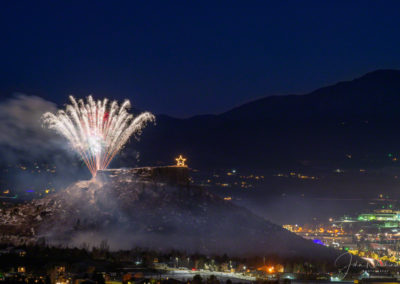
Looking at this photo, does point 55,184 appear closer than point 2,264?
No

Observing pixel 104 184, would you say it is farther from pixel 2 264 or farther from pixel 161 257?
pixel 2 264

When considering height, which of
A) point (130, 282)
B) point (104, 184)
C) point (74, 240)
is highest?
point (104, 184)

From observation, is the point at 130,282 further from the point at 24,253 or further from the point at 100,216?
the point at 100,216

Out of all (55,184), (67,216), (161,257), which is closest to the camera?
(161,257)

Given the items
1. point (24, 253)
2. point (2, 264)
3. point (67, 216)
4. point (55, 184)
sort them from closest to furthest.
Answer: point (2, 264) < point (24, 253) < point (67, 216) < point (55, 184)

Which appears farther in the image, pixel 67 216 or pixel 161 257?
pixel 67 216

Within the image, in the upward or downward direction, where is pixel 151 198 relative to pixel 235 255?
upward

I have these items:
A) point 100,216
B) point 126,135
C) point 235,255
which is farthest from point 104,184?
point 235,255

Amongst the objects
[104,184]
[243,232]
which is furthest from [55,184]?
[243,232]

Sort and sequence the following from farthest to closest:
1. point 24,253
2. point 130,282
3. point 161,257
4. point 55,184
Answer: point 55,184 < point 161,257 < point 24,253 < point 130,282
